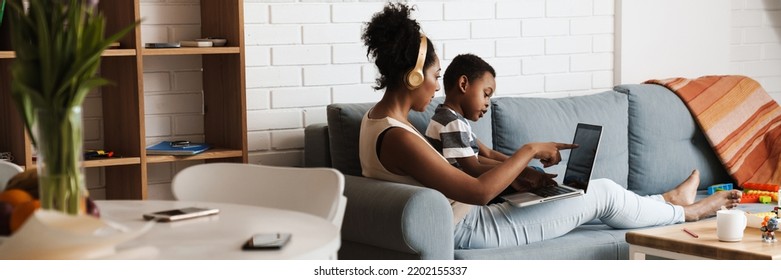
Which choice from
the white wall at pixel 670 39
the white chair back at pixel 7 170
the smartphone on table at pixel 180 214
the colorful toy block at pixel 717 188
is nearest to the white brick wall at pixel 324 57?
the white wall at pixel 670 39

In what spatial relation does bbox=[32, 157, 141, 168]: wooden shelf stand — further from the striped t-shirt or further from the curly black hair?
the striped t-shirt

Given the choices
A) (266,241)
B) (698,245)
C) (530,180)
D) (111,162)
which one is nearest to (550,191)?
(530,180)

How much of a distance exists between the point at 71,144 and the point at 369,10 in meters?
2.21

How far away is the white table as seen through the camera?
5.10ft

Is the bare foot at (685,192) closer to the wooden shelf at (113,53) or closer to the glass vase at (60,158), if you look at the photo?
the wooden shelf at (113,53)

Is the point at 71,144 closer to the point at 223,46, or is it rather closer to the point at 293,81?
the point at 223,46

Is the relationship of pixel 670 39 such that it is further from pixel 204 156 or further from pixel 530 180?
pixel 204 156

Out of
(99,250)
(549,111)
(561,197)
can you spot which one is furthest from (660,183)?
(99,250)

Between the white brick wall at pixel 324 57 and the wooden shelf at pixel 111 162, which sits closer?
the wooden shelf at pixel 111 162

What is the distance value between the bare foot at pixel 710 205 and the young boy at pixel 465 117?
0.55m

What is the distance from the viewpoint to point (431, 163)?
109 inches

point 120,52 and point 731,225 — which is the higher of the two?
point 120,52

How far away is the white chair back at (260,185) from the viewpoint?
2.16 metres

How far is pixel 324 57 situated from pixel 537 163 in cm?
77
